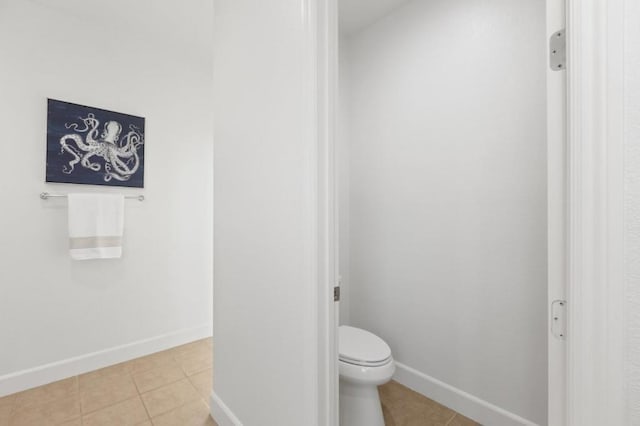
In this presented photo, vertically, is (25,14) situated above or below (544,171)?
above

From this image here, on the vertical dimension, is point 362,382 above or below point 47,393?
above

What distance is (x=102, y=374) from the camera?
2.02 metres

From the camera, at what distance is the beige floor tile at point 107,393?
1.71 metres

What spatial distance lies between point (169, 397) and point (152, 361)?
0.55 metres

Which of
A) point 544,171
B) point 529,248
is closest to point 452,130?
point 544,171

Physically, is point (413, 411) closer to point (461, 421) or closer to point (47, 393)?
point (461, 421)

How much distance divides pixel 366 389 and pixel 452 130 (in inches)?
59.3

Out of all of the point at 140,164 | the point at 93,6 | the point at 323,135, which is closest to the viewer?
the point at 323,135

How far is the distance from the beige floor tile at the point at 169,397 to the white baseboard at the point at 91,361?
56 centimetres

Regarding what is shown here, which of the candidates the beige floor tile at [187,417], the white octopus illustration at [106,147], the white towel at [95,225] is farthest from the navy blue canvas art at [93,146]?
the beige floor tile at [187,417]

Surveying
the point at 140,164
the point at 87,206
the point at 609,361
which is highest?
the point at 140,164

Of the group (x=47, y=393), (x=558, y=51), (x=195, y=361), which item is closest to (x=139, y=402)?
(x=195, y=361)

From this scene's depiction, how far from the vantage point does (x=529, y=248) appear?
4.76 ft

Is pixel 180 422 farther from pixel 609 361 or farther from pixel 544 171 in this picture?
pixel 544 171
